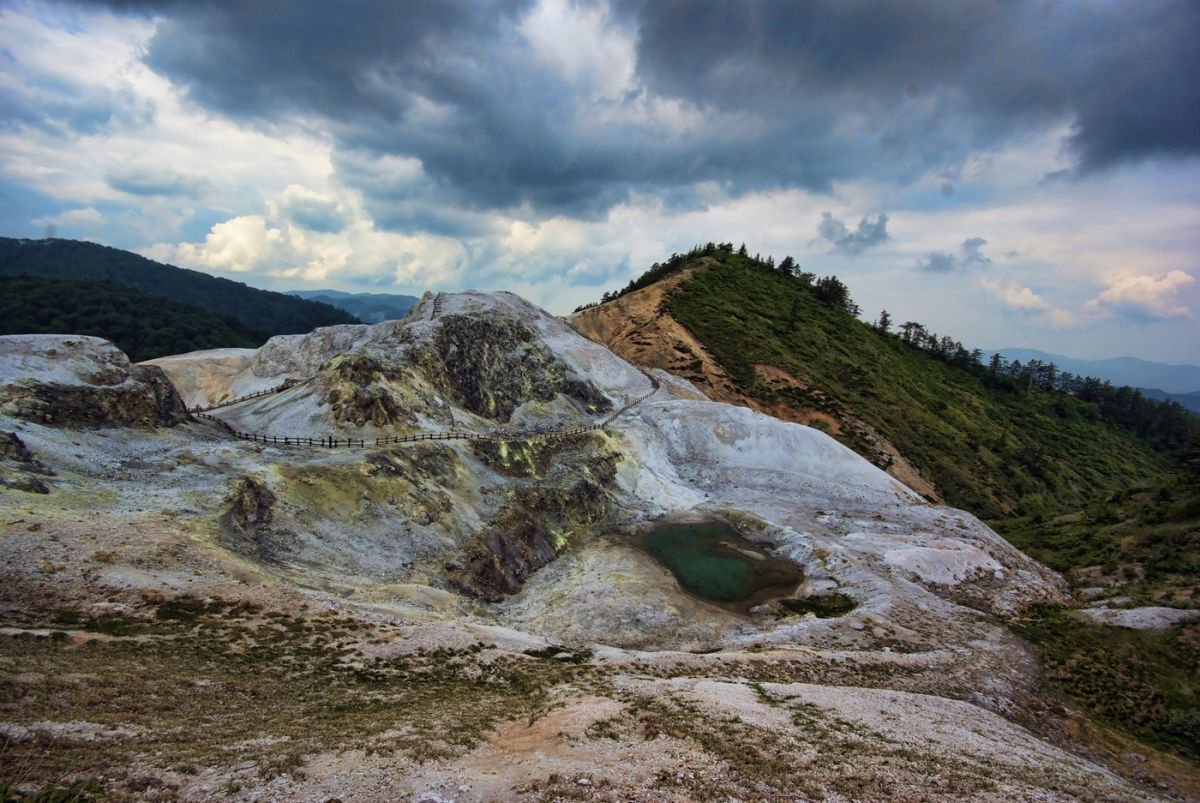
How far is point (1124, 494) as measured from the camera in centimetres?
5747

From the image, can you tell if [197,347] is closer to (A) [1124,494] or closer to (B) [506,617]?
(B) [506,617]

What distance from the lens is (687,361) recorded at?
101 metres

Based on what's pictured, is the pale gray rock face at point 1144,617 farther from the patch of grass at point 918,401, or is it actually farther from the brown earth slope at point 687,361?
the patch of grass at point 918,401

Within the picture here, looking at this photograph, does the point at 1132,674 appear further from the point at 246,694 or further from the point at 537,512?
the point at 246,694

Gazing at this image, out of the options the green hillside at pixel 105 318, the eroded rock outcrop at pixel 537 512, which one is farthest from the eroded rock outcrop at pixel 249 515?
the green hillside at pixel 105 318

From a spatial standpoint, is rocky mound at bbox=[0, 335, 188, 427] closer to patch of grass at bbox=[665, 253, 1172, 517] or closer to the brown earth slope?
the brown earth slope

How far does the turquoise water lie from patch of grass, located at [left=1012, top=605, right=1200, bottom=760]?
16.5 metres

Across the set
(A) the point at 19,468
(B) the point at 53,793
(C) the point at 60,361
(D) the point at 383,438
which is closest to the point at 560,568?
(D) the point at 383,438

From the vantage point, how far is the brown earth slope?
8625 centimetres

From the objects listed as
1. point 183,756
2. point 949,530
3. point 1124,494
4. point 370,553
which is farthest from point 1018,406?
point 183,756

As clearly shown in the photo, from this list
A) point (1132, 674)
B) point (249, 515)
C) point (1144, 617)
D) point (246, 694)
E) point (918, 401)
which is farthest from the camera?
point (918, 401)

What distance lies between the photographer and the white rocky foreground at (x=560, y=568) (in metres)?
16.5

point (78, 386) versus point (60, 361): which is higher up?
point (60, 361)

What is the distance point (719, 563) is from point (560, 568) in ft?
45.8
